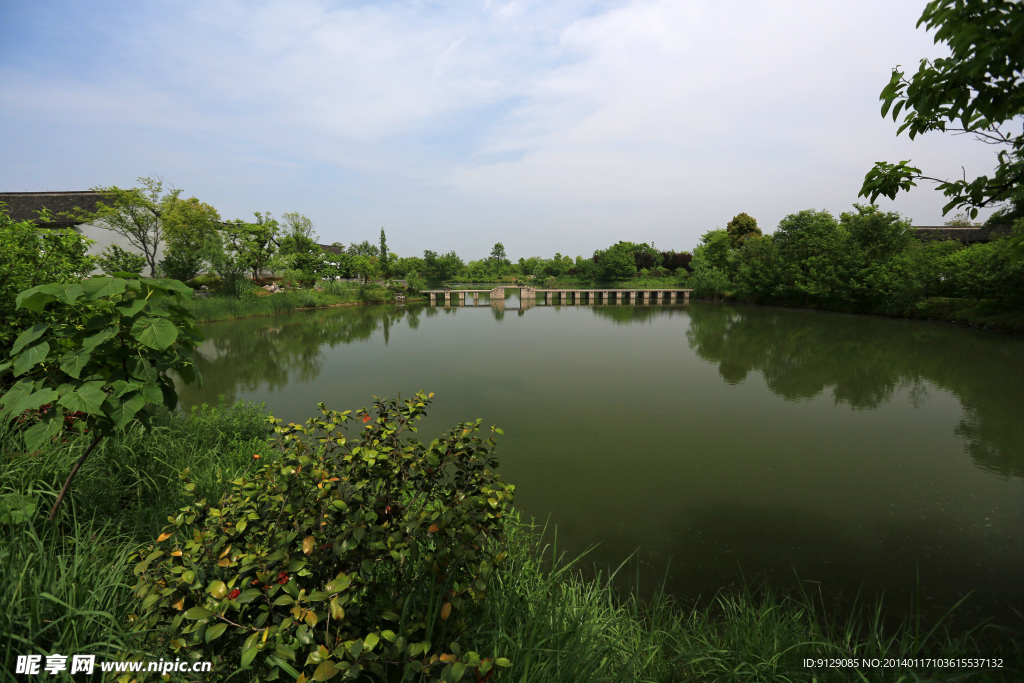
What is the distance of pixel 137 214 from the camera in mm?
21547

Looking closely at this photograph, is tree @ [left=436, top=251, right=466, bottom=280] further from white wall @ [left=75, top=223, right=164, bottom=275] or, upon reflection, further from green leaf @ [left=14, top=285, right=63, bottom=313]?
green leaf @ [left=14, top=285, right=63, bottom=313]

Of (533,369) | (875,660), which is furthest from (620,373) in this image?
(875,660)

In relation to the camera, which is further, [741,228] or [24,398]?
[741,228]

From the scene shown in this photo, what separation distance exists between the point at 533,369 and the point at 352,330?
10.4 meters

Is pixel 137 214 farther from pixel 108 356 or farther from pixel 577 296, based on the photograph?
pixel 577 296

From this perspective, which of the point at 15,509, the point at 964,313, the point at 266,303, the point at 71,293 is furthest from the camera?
the point at 266,303

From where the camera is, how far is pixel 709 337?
16.6 meters

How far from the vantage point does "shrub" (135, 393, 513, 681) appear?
111 centimetres

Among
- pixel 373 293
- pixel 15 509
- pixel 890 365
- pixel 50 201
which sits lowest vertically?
pixel 890 365

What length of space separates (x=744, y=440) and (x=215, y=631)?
22.3ft

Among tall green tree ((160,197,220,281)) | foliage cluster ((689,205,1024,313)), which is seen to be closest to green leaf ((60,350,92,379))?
foliage cluster ((689,205,1024,313))

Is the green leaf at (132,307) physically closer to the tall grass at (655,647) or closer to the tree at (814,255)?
the tall grass at (655,647)

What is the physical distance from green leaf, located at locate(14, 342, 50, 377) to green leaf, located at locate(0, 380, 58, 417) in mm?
83

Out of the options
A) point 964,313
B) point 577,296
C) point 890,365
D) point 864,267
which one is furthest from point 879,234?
point 577,296
